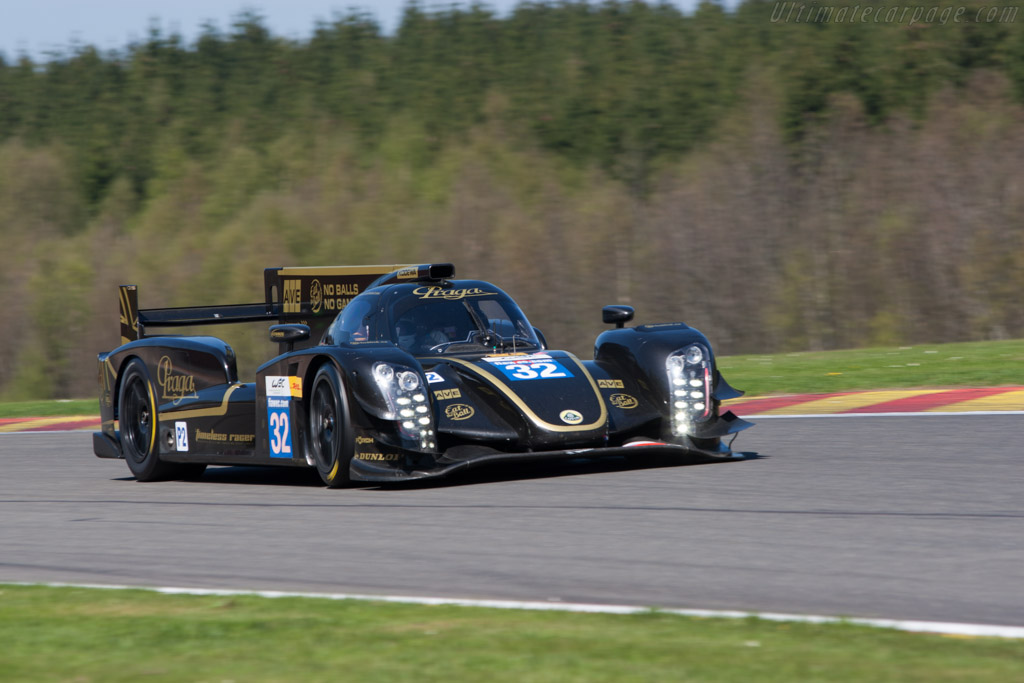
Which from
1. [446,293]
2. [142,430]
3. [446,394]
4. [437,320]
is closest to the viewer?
[446,394]

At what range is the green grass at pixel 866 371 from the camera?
577 inches

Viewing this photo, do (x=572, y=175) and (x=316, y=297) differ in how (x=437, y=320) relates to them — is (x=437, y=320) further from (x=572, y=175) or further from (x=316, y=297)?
(x=572, y=175)

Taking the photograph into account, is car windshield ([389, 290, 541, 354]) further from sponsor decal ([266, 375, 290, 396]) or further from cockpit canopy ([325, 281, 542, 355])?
sponsor decal ([266, 375, 290, 396])

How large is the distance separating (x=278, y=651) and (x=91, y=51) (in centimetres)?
9312

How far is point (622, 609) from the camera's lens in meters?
4.71

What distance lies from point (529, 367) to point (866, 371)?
8465mm

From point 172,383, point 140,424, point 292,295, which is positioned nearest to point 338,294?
point 292,295

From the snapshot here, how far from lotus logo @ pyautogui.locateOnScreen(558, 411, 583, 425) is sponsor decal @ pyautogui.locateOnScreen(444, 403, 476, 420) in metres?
0.54

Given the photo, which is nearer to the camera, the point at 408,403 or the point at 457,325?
the point at 408,403

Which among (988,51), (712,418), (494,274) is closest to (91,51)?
(494,274)

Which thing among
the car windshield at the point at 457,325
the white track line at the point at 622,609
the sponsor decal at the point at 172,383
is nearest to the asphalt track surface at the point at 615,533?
the white track line at the point at 622,609

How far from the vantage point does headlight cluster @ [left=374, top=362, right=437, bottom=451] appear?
27.1ft

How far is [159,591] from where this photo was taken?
5.53m

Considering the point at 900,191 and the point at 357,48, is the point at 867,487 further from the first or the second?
the point at 357,48
